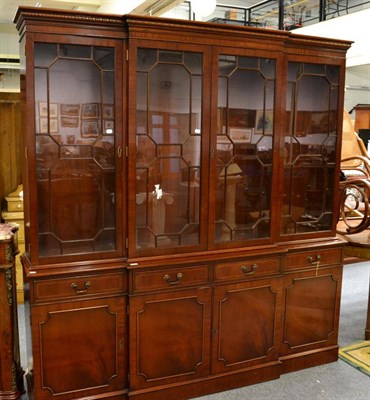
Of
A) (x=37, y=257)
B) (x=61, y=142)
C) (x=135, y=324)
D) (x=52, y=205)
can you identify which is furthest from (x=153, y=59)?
(x=135, y=324)

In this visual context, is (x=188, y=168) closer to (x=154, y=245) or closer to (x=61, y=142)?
(x=154, y=245)

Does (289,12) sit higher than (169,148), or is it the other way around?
(289,12)

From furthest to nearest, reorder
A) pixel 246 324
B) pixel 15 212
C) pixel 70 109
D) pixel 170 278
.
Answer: pixel 15 212, pixel 246 324, pixel 170 278, pixel 70 109

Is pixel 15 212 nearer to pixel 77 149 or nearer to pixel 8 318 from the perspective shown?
pixel 8 318

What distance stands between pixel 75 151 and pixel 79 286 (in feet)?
2.39

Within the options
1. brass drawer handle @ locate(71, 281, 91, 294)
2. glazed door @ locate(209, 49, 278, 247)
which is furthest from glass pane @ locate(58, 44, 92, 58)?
brass drawer handle @ locate(71, 281, 91, 294)

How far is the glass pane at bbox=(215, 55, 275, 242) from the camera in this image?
8.64 feet

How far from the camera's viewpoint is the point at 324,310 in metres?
3.12

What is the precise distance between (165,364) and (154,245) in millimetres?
728

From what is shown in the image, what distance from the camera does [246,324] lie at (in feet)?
9.24

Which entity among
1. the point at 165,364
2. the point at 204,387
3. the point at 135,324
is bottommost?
the point at 204,387

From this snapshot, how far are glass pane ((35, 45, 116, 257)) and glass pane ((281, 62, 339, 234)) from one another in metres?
1.20

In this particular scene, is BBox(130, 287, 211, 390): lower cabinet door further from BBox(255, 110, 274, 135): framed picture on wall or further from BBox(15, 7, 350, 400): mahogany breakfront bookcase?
BBox(255, 110, 274, 135): framed picture on wall

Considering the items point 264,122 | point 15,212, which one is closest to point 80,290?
point 264,122
